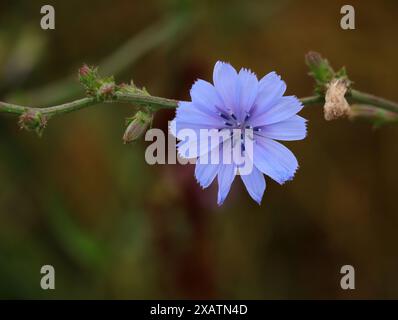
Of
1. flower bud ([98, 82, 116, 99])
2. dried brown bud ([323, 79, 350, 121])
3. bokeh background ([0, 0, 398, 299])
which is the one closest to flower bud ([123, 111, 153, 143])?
flower bud ([98, 82, 116, 99])

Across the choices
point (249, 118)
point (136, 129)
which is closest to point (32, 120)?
point (136, 129)

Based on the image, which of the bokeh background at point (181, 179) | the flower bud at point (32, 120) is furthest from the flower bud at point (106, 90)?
the bokeh background at point (181, 179)

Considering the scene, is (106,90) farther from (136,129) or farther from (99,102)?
(136,129)

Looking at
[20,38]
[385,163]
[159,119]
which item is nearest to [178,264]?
[159,119]

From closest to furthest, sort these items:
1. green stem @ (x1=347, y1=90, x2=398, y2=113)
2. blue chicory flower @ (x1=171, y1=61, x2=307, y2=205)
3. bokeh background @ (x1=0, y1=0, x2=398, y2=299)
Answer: blue chicory flower @ (x1=171, y1=61, x2=307, y2=205) < green stem @ (x1=347, y1=90, x2=398, y2=113) < bokeh background @ (x1=0, y1=0, x2=398, y2=299)

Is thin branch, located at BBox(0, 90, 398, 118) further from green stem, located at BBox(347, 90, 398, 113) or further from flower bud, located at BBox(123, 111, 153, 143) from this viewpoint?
green stem, located at BBox(347, 90, 398, 113)
